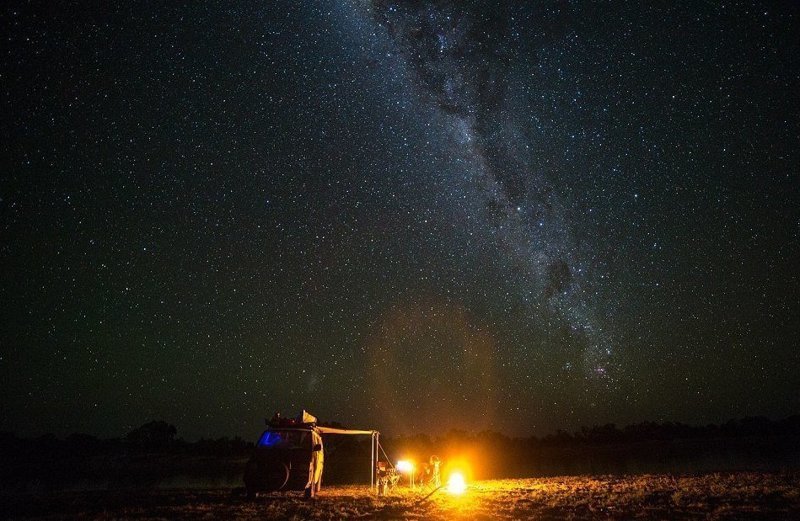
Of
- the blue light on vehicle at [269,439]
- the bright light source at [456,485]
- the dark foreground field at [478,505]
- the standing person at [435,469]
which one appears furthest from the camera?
the standing person at [435,469]

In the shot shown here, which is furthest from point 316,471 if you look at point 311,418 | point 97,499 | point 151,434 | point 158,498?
point 151,434

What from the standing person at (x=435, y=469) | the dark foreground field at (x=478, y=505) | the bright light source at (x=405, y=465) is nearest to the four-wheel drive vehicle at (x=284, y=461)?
the dark foreground field at (x=478, y=505)

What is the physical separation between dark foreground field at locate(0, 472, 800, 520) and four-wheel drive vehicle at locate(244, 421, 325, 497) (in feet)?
1.62

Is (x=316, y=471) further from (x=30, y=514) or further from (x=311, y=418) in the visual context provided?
(x=30, y=514)

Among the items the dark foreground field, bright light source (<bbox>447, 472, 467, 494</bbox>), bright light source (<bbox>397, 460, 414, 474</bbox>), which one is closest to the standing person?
bright light source (<bbox>447, 472, 467, 494</bbox>)

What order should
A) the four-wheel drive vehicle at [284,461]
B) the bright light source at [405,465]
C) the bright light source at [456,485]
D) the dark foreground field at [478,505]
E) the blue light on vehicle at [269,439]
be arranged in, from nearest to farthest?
the dark foreground field at [478,505], the four-wheel drive vehicle at [284,461], the blue light on vehicle at [269,439], the bright light source at [456,485], the bright light source at [405,465]

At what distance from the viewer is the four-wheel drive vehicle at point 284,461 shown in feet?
48.0

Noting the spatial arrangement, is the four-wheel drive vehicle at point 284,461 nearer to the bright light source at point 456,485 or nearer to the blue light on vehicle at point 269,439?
the blue light on vehicle at point 269,439

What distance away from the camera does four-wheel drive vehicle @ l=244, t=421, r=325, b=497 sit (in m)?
14.6

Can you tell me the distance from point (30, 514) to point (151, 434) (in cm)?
9544

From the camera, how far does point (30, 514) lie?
13.0 meters

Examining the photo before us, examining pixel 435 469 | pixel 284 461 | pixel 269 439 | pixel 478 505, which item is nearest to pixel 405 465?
pixel 435 469

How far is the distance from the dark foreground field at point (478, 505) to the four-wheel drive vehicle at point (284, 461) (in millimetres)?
492

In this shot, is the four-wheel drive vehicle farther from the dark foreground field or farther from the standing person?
the standing person
